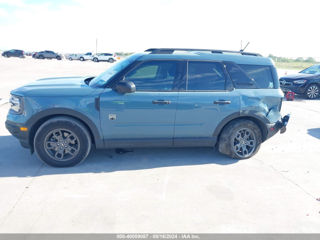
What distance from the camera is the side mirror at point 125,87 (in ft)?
11.7

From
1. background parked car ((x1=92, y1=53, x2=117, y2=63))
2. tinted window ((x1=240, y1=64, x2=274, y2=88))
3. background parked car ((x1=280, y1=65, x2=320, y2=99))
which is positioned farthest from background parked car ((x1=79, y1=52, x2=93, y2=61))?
tinted window ((x1=240, y1=64, x2=274, y2=88))

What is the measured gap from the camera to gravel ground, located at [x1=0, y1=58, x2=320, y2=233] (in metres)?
2.64

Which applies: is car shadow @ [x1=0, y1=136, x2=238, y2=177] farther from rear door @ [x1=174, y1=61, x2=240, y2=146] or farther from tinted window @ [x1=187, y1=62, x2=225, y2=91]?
tinted window @ [x1=187, y1=62, x2=225, y2=91]

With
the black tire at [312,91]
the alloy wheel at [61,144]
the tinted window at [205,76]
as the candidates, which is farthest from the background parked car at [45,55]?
the tinted window at [205,76]

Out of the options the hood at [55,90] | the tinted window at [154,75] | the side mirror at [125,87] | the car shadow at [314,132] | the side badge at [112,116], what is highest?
the tinted window at [154,75]

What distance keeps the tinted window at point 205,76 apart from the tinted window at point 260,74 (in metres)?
0.47

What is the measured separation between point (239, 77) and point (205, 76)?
62 centimetres

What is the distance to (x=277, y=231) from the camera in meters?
2.60

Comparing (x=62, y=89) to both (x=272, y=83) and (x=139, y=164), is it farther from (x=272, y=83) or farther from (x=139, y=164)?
(x=272, y=83)

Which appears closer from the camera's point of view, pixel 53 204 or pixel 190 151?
pixel 53 204

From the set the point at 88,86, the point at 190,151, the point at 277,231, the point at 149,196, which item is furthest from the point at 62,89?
the point at 277,231

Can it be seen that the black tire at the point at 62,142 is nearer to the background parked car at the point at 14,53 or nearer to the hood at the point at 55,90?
the hood at the point at 55,90

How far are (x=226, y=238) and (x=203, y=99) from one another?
2.13 metres

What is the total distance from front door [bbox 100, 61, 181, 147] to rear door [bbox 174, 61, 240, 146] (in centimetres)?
17
